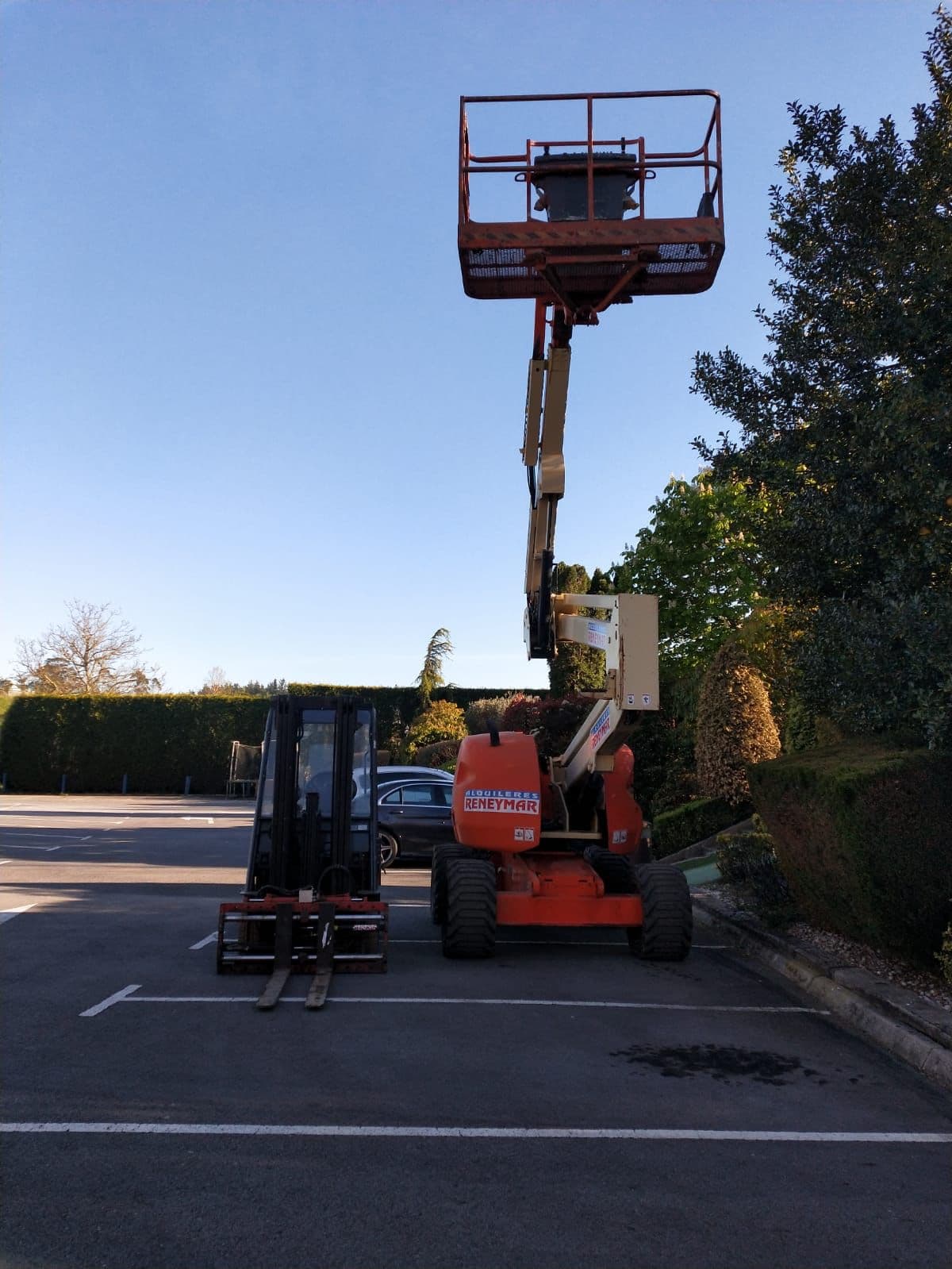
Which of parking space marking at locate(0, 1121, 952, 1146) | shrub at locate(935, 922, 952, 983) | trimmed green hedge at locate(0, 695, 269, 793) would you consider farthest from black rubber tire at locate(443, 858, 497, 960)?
trimmed green hedge at locate(0, 695, 269, 793)

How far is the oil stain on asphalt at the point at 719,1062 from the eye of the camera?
6.36 metres

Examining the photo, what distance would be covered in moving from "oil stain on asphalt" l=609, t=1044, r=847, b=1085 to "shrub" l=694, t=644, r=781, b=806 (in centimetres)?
1087

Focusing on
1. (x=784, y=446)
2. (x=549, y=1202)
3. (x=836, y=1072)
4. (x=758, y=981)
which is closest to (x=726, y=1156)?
(x=549, y=1202)

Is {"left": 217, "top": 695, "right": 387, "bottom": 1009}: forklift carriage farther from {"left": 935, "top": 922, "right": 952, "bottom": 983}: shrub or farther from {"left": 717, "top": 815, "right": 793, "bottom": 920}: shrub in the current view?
{"left": 935, "top": 922, "right": 952, "bottom": 983}: shrub

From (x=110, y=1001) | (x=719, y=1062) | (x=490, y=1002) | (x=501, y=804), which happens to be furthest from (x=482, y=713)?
(x=719, y=1062)

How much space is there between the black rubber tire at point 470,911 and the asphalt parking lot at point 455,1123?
26 cm

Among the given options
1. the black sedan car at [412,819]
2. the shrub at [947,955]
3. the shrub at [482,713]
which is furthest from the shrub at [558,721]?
the shrub at [947,955]

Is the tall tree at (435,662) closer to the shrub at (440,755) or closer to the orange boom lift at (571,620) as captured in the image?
the shrub at (440,755)

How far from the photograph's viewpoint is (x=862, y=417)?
877 centimetres

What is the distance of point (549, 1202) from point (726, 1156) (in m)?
→ 1.06

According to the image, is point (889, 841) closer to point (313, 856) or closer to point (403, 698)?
point (313, 856)

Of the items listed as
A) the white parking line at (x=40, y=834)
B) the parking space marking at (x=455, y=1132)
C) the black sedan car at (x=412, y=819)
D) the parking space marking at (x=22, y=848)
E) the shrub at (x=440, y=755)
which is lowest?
the parking space marking at (x=455, y=1132)

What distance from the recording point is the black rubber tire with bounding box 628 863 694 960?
9.70 metres

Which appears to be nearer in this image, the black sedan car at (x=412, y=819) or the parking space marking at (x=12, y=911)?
the parking space marking at (x=12, y=911)
